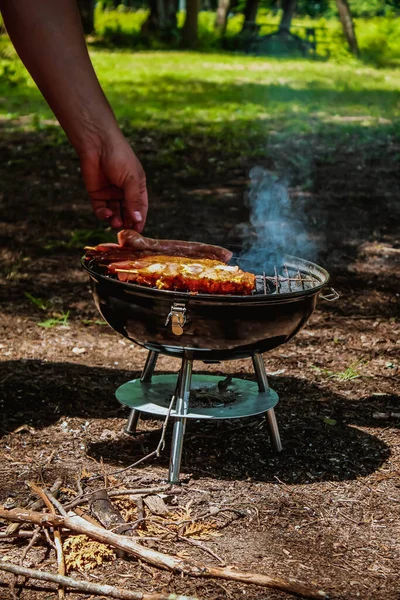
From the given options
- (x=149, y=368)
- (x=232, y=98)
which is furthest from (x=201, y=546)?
(x=232, y=98)

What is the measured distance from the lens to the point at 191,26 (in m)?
27.8

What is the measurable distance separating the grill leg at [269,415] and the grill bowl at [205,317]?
314 mm

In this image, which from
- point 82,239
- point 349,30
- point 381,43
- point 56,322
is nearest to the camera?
point 56,322

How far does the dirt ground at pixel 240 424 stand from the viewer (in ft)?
9.59

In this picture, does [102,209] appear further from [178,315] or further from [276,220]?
[276,220]

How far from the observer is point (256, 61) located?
24.1 metres

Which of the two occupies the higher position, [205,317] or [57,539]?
[205,317]

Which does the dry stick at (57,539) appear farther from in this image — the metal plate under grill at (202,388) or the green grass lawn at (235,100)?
the green grass lawn at (235,100)

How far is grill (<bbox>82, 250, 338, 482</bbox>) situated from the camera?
10.3ft

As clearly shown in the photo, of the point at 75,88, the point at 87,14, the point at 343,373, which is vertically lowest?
the point at 87,14

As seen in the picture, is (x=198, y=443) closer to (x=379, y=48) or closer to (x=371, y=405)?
(x=371, y=405)

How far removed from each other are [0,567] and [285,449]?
1.59 meters

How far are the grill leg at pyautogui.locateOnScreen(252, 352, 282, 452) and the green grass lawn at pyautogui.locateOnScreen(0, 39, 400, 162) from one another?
325 cm

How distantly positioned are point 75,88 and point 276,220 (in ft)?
14.6
